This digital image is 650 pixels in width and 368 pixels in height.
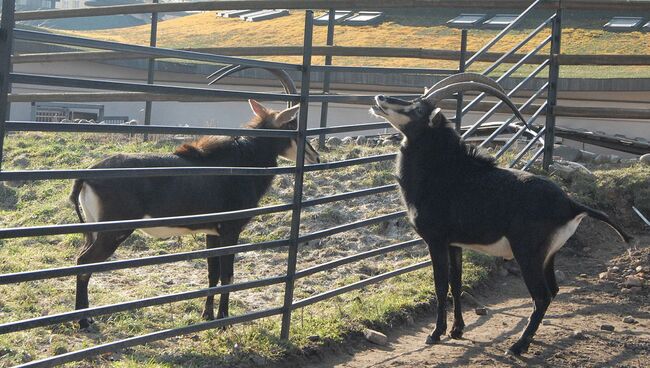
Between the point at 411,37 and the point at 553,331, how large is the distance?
15569 millimetres

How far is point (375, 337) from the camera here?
7008 mm

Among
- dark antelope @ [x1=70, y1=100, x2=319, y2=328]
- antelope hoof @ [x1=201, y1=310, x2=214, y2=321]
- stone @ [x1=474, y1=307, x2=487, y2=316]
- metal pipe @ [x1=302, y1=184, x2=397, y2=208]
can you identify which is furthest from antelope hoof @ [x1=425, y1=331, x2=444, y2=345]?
antelope hoof @ [x1=201, y1=310, x2=214, y2=321]

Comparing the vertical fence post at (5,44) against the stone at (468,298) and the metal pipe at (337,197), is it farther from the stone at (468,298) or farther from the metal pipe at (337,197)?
the stone at (468,298)

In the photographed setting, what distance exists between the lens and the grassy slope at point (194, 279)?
635 cm

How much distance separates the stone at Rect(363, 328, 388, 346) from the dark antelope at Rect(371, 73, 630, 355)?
0.37 m

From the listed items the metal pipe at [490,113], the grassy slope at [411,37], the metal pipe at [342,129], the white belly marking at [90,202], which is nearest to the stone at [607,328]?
the metal pipe at [490,113]

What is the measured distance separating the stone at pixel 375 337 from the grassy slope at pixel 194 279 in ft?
0.39

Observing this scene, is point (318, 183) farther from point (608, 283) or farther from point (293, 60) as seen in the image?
point (293, 60)

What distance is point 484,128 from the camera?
13.4 m

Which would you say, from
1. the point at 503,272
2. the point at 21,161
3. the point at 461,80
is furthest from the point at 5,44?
the point at 21,161

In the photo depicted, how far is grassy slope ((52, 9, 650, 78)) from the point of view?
19.8m

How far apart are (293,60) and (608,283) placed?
1344 centimetres

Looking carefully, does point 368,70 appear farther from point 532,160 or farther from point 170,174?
point 532,160

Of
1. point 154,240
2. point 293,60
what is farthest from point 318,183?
point 293,60
